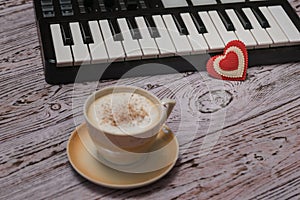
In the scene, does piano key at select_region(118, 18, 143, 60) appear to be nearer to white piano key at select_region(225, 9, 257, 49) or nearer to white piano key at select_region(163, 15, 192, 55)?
white piano key at select_region(163, 15, 192, 55)

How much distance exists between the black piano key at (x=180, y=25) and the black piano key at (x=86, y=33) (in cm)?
17

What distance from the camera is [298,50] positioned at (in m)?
1.25

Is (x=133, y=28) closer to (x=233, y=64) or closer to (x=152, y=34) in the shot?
(x=152, y=34)

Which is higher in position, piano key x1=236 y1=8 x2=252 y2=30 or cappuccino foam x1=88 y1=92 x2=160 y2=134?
cappuccino foam x1=88 y1=92 x2=160 y2=134

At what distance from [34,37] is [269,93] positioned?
1.53 feet

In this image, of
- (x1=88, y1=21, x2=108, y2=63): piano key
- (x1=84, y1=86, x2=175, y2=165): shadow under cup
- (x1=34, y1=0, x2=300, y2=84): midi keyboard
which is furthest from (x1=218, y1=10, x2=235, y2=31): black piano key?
(x1=84, y1=86, x2=175, y2=165): shadow under cup

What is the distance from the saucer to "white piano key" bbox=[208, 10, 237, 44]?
29 centimetres

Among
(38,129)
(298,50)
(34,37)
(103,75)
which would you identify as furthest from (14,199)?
(298,50)

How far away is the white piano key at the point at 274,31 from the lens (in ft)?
4.07

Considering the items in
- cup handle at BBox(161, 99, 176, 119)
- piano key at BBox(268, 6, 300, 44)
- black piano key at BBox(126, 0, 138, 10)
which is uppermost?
black piano key at BBox(126, 0, 138, 10)

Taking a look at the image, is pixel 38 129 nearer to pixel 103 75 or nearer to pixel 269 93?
pixel 103 75

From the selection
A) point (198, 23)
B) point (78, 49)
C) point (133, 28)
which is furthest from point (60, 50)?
point (198, 23)

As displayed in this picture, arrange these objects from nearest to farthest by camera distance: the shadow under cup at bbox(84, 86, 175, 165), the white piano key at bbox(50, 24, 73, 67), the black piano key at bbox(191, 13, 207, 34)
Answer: the shadow under cup at bbox(84, 86, 175, 165), the white piano key at bbox(50, 24, 73, 67), the black piano key at bbox(191, 13, 207, 34)

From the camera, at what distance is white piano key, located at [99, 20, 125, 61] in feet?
3.85
